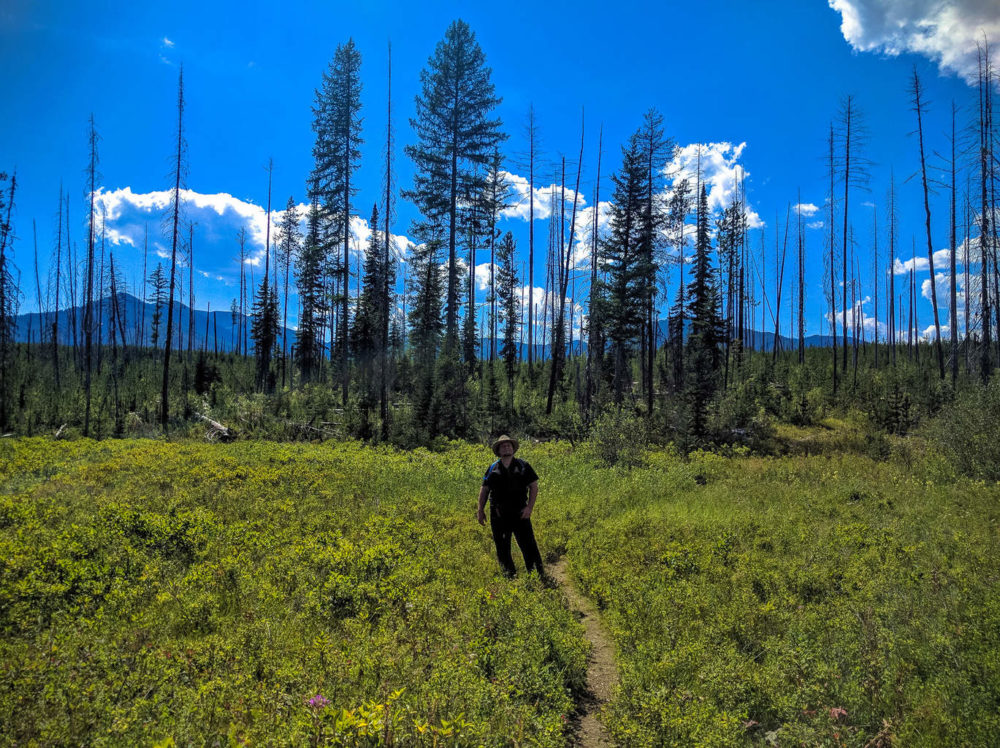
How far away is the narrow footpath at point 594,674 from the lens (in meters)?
3.58

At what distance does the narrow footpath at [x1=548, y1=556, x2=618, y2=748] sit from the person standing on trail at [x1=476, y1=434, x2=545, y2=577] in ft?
2.15

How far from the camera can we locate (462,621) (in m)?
4.72

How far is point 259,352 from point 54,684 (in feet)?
139

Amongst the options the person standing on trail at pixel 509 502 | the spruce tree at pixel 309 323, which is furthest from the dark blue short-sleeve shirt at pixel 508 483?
the spruce tree at pixel 309 323

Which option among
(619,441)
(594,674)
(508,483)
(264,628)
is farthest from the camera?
A: (619,441)

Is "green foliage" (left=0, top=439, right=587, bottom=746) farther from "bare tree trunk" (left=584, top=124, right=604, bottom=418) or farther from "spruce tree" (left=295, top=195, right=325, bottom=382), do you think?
"spruce tree" (left=295, top=195, right=325, bottom=382)

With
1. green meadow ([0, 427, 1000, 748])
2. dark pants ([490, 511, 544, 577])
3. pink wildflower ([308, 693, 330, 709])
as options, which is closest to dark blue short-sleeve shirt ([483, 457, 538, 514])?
dark pants ([490, 511, 544, 577])

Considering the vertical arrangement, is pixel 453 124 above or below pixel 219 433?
above

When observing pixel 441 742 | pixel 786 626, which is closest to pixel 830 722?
pixel 786 626


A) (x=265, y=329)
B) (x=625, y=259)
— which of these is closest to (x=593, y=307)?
(x=625, y=259)

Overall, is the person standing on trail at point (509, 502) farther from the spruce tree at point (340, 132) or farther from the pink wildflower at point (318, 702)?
the spruce tree at point (340, 132)

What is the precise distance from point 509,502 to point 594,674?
2177mm

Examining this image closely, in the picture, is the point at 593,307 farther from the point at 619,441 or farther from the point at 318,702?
the point at 318,702

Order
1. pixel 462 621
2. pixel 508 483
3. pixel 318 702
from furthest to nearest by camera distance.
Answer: pixel 508 483, pixel 462 621, pixel 318 702
